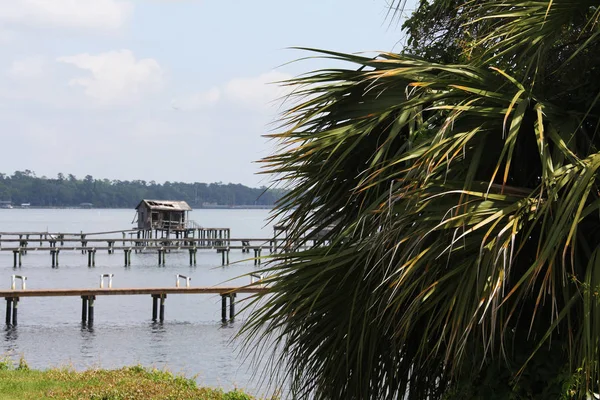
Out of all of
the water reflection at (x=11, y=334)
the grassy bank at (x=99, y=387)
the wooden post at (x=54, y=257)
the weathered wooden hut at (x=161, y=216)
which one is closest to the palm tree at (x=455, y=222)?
the grassy bank at (x=99, y=387)

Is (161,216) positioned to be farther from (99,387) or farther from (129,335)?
(99,387)

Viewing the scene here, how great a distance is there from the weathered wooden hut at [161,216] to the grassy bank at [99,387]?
6178cm

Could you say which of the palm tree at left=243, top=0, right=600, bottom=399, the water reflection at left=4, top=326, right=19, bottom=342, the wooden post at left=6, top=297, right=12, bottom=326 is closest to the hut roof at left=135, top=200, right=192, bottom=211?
the wooden post at left=6, top=297, right=12, bottom=326

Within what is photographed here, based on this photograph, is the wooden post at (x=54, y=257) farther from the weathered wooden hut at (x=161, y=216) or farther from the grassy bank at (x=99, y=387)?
the grassy bank at (x=99, y=387)

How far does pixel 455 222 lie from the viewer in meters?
4.53

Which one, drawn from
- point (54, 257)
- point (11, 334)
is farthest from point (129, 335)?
point (54, 257)

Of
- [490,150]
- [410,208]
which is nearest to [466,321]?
[410,208]

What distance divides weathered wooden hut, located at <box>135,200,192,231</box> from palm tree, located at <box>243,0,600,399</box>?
7018cm

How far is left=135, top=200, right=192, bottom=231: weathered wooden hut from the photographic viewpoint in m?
76.1

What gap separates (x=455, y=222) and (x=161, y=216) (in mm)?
74091

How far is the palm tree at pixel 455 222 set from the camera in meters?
4.46

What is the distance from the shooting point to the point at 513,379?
186 inches

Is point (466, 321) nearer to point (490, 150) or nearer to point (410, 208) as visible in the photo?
point (410, 208)

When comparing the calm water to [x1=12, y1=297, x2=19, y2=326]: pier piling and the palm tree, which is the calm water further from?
the palm tree
